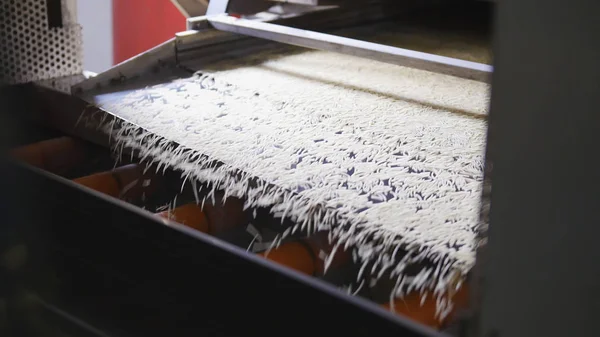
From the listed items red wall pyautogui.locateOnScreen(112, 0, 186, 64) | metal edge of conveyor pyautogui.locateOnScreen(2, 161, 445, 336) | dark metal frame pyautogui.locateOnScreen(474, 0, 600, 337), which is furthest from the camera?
red wall pyautogui.locateOnScreen(112, 0, 186, 64)

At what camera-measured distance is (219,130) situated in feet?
4.03

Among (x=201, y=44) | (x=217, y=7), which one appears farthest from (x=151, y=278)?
(x=217, y=7)

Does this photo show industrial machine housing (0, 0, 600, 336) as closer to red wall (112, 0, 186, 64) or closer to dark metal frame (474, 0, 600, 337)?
dark metal frame (474, 0, 600, 337)

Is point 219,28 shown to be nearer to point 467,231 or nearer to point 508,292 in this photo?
point 467,231

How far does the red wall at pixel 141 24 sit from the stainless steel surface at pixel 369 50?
0.87 metres

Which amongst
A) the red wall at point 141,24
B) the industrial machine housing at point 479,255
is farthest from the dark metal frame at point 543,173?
the red wall at point 141,24

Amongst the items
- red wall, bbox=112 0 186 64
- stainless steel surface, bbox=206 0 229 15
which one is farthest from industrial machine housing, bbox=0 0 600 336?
red wall, bbox=112 0 186 64

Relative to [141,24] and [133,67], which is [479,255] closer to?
[133,67]

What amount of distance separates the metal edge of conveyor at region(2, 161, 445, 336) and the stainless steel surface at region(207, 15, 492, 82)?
1.73 ft

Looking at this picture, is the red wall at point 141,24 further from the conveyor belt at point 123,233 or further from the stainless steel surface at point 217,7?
the conveyor belt at point 123,233


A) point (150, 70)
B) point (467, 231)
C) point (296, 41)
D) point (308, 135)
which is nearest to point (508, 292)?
point (467, 231)

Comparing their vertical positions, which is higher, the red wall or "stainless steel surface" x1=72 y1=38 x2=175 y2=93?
"stainless steel surface" x1=72 y1=38 x2=175 y2=93

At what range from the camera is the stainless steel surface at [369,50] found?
1.22 metres

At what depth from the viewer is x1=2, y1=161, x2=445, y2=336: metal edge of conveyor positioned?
736 millimetres
